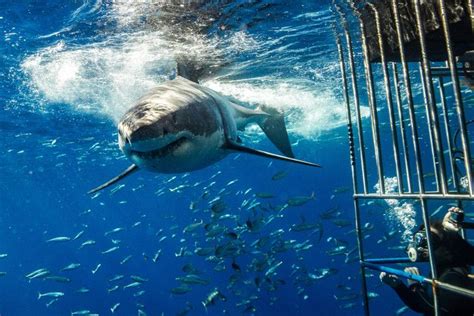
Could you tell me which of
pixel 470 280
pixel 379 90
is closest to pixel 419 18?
pixel 470 280

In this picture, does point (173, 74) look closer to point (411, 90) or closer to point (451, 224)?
point (411, 90)

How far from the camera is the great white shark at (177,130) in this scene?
11.6ft

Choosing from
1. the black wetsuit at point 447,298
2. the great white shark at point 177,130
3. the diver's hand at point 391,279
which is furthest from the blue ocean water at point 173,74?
the black wetsuit at point 447,298

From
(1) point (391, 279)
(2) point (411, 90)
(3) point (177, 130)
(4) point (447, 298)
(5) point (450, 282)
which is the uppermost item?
(3) point (177, 130)

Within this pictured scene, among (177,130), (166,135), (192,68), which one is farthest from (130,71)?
(166,135)

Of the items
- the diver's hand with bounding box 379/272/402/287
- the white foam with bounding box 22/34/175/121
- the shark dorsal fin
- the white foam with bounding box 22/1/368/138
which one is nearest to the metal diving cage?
the diver's hand with bounding box 379/272/402/287

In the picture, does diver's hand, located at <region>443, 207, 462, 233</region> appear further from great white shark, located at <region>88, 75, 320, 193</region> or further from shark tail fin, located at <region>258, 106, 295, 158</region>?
shark tail fin, located at <region>258, 106, 295, 158</region>

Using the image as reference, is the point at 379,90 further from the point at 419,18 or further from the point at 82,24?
the point at 419,18

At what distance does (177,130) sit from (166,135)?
0.21m

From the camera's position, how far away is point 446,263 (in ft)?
14.4

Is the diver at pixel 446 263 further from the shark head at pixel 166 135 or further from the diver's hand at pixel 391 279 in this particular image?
the shark head at pixel 166 135

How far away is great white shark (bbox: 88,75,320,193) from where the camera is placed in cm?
352

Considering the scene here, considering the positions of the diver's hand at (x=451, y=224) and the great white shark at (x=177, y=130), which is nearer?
the great white shark at (x=177, y=130)

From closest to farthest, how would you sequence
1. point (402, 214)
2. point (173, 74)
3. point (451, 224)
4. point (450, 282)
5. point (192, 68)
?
point (451, 224) < point (450, 282) < point (192, 68) < point (173, 74) < point (402, 214)
